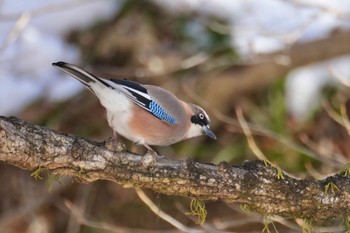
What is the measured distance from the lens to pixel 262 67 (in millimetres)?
8477

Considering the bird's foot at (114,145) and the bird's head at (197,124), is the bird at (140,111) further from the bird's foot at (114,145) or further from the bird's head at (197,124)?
the bird's foot at (114,145)

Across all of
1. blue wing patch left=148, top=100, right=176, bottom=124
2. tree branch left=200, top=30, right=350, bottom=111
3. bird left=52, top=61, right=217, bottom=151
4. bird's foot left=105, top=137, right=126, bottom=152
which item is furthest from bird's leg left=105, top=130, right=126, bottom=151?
tree branch left=200, top=30, right=350, bottom=111

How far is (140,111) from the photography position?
5.04 meters

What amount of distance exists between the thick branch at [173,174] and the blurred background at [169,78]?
11.9 feet

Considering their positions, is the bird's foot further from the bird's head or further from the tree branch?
the tree branch

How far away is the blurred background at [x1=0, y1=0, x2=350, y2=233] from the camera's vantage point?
27.3ft

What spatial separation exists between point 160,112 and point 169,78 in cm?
341

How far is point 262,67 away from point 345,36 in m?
0.95

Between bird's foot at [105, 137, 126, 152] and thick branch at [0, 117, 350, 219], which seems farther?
bird's foot at [105, 137, 126, 152]

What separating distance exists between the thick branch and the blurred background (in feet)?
11.9

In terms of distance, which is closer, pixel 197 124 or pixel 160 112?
pixel 160 112

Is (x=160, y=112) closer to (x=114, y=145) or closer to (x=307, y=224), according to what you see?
(x=114, y=145)

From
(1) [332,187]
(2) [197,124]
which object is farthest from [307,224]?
(2) [197,124]

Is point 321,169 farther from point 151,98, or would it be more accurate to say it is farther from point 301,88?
point 151,98
